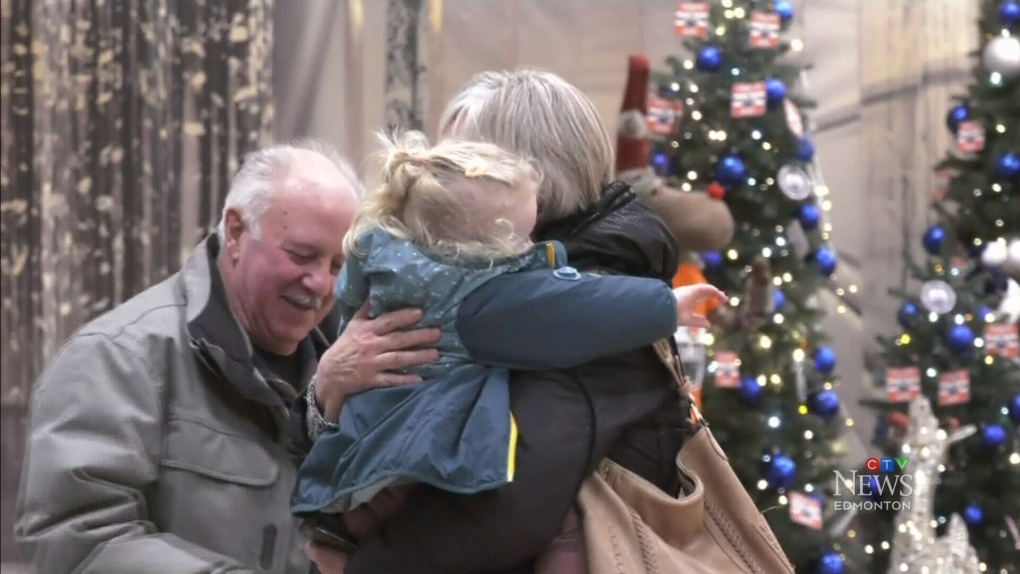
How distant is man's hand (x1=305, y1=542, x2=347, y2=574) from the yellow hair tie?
528 millimetres

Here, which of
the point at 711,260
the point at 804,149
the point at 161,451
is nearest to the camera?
the point at 161,451

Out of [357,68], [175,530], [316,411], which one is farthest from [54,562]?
[357,68]

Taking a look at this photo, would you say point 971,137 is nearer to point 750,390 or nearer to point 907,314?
point 907,314

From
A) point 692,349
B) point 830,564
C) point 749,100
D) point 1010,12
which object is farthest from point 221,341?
point 1010,12

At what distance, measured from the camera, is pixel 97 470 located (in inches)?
71.2

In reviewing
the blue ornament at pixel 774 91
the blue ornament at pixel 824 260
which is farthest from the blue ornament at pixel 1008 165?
the blue ornament at pixel 774 91

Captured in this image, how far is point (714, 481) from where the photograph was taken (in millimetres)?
1449

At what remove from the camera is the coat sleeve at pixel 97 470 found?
70.1 inches

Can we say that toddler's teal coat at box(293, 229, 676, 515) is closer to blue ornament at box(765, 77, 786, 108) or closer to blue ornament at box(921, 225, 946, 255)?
blue ornament at box(765, 77, 786, 108)

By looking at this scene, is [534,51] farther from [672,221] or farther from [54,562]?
[54,562]

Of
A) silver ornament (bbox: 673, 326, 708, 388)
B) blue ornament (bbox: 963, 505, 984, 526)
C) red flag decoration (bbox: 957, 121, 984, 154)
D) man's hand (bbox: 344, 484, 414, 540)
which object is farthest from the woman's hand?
red flag decoration (bbox: 957, 121, 984, 154)

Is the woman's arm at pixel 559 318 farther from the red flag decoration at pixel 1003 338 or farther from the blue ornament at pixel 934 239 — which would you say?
the blue ornament at pixel 934 239

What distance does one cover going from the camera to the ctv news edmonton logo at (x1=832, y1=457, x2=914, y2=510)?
478 cm

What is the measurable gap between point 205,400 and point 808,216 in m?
3.26
